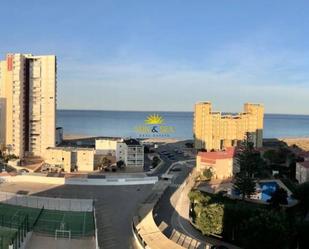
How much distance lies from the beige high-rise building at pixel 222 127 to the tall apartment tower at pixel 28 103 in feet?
61.5

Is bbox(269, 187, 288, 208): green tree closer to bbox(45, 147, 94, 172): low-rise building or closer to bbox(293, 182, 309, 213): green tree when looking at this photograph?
bbox(293, 182, 309, 213): green tree

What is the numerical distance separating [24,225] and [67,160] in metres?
18.3

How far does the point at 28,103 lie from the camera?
4675 centimetres

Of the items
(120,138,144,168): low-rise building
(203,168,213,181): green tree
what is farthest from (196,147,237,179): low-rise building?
(120,138,144,168): low-rise building

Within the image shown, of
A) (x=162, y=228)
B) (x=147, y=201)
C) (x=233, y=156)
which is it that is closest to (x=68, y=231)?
(x=162, y=228)

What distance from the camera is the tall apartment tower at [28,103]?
45219mm

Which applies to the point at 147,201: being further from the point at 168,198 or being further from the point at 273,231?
the point at 273,231

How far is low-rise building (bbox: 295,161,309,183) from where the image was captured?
3253cm

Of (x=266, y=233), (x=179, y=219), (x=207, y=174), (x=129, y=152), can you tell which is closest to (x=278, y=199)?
(x=179, y=219)

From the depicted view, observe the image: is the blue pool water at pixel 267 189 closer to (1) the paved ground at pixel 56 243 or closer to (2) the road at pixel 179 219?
(2) the road at pixel 179 219

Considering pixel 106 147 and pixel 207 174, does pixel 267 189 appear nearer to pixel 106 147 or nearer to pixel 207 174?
pixel 207 174

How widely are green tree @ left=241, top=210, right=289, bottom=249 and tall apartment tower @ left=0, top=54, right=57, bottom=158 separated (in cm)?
3119

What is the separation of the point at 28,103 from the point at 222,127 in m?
23.6

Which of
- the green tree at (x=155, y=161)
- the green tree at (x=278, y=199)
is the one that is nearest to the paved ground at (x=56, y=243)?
the green tree at (x=278, y=199)
